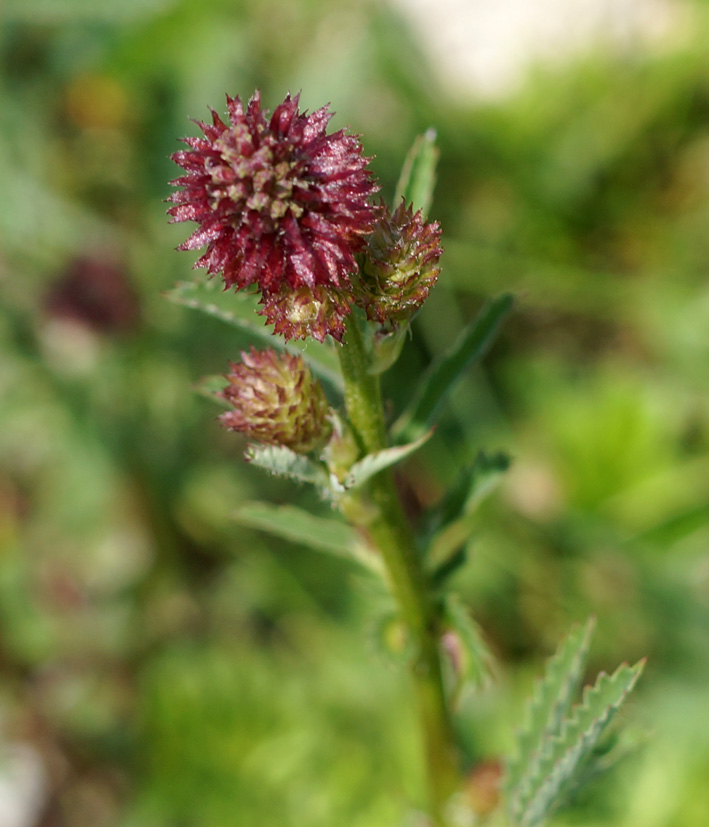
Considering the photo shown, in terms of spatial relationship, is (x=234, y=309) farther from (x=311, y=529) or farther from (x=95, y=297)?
(x=95, y=297)

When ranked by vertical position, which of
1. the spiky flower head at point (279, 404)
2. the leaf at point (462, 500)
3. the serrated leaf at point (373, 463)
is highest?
the spiky flower head at point (279, 404)

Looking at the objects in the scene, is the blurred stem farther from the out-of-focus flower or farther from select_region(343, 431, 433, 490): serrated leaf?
the out-of-focus flower

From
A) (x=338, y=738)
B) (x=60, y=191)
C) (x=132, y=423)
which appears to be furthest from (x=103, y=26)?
(x=338, y=738)

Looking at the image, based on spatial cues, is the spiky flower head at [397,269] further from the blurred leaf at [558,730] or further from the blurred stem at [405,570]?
the blurred leaf at [558,730]

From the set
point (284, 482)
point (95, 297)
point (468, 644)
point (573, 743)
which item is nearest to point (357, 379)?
point (468, 644)

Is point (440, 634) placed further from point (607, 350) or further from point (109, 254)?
point (607, 350)

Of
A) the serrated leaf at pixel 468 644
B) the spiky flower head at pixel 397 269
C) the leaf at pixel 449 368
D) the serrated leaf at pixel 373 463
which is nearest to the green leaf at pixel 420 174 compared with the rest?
the leaf at pixel 449 368

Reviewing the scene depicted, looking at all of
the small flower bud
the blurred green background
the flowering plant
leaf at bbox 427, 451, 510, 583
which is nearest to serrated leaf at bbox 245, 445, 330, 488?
the flowering plant
